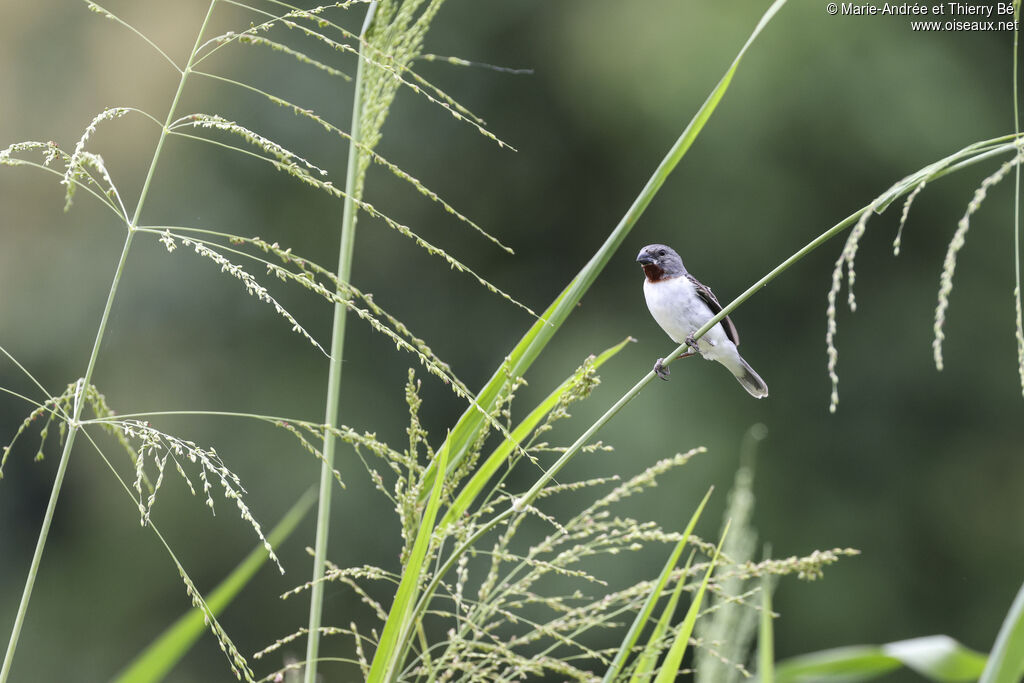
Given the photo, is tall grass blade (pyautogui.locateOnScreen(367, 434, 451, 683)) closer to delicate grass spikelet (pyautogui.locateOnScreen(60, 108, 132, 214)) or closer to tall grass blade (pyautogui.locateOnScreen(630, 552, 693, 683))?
tall grass blade (pyautogui.locateOnScreen(630, 552, 693, 683))

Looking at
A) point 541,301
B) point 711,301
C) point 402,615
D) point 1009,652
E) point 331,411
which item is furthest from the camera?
point 541,301

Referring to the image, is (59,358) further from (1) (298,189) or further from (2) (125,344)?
(1) (298,189)

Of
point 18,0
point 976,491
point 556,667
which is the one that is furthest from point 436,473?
point 18,0

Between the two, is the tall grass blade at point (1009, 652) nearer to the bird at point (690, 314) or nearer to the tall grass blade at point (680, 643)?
the tall grass blade at point (680, 643)

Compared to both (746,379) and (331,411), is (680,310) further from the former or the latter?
(331,411)

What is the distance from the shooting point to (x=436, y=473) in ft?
2.69

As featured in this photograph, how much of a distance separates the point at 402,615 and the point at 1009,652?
40cm

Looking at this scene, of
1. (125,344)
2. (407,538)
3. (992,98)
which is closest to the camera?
(407,538)

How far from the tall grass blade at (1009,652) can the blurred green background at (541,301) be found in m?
4.56

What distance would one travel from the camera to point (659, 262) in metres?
2.59

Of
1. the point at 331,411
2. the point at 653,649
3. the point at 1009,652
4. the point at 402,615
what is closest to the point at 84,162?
the point at 331,411

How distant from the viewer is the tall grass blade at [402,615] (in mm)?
722

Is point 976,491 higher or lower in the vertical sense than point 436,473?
lower

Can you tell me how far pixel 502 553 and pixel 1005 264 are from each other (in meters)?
5.61
